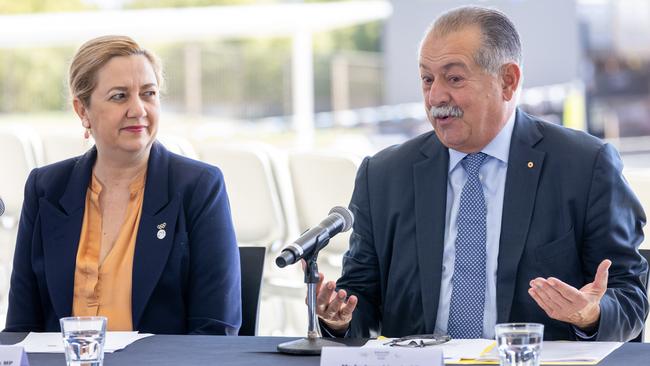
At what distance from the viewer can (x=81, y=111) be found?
3.05m

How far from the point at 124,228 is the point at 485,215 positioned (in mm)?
923

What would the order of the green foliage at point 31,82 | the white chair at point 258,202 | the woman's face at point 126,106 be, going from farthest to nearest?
the green foliage at point 31,82 → the white chair at point 258,202 → the woman's face at point 126,106

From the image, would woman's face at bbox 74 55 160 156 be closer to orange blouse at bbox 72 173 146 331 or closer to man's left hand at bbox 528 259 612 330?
orange blouse at bbox 72 173 146 331

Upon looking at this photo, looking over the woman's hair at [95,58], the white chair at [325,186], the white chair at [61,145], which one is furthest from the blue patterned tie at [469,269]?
the white chair at [61,145]

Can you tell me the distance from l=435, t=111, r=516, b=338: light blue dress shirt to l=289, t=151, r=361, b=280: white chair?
6.84 feet

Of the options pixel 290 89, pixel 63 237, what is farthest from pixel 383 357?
pixel 290 89

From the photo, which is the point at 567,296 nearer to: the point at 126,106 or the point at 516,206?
the point at 516,206

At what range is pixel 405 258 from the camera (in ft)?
8.62

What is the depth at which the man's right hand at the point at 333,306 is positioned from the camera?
229 cm

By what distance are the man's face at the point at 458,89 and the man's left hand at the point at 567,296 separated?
0.51 m

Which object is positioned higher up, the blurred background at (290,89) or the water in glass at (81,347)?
the blurred background at (290,89)

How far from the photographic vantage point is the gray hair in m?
2.57

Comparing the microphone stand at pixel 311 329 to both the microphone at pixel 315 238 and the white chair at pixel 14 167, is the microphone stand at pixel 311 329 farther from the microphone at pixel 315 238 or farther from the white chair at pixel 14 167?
the white chair at pixel 14 167

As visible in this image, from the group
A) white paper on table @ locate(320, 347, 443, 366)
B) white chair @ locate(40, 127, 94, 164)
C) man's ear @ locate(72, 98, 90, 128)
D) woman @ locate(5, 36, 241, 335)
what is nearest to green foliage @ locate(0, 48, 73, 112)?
white chair @ locate(40, 127, 94, 164)
